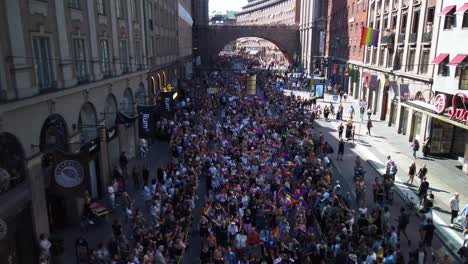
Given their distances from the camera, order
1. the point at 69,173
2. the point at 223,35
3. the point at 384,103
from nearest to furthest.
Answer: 1. the point at 69,173
2. the point at 384,103
3. the point at 223,35

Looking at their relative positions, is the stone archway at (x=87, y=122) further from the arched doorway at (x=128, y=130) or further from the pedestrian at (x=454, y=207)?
the pedestrian at (x=454, y=207)

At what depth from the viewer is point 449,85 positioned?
24641 millimetres

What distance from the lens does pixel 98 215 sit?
1565 centimetres

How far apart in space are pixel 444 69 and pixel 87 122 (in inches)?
925

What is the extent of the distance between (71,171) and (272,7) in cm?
14119

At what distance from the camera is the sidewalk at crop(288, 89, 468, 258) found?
1639 cm

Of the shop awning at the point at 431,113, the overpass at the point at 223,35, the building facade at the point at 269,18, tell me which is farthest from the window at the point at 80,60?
the building facade at the point at 269,18

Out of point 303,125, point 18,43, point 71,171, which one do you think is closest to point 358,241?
point 71,171

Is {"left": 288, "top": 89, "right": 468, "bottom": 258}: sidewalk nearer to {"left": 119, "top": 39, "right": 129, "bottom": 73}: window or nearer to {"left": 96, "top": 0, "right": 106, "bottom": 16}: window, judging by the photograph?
{"left": 119, "top": 39, "right": 129, "bottom": 73}: window

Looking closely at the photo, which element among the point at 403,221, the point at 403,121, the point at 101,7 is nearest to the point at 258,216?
the point at 403,221

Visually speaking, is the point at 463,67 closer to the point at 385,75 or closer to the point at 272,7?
the point at 385,75

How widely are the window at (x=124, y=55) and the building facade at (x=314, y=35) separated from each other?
190ft

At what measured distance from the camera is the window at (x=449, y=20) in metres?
24.5

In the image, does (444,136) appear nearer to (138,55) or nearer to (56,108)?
(138,55)
